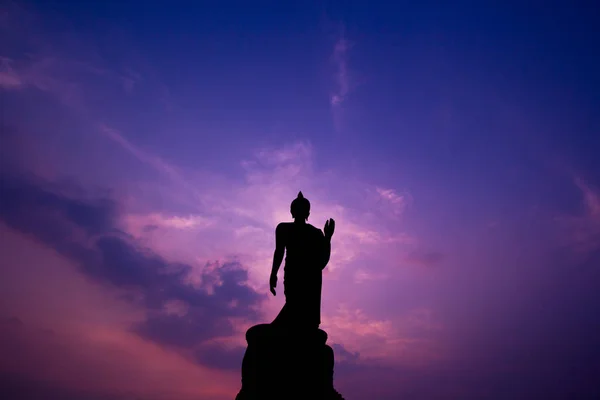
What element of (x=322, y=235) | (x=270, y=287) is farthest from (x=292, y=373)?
(x=322, y=235)

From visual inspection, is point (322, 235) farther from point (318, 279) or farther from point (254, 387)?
point (254, 387)

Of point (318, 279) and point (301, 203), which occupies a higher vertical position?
point (301, 203)

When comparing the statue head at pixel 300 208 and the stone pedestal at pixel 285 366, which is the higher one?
the statue head at pixel 300 208

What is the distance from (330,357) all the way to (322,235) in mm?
2822

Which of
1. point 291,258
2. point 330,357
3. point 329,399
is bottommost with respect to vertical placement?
point 329,399

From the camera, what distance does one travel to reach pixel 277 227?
1020 cm

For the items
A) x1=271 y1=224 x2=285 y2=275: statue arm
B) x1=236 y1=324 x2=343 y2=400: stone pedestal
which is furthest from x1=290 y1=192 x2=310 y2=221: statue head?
x1=236 y1=324 x2=343 y2=400: stone pedestal

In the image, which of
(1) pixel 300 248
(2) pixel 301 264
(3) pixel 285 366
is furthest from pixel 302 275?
(3) pixel 285 366

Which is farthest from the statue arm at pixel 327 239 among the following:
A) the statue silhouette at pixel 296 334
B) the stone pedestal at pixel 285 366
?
the stone pedestal at pixel 285 366

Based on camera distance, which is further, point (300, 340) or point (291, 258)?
point (291, 258)

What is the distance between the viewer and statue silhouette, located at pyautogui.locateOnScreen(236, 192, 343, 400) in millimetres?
8812

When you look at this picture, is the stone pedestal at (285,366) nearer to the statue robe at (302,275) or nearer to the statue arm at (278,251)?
the statue robe at (302,275)

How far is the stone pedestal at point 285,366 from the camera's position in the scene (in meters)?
8.74

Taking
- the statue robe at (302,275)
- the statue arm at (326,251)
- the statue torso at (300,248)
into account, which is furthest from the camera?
the statue arm at (326,251)
